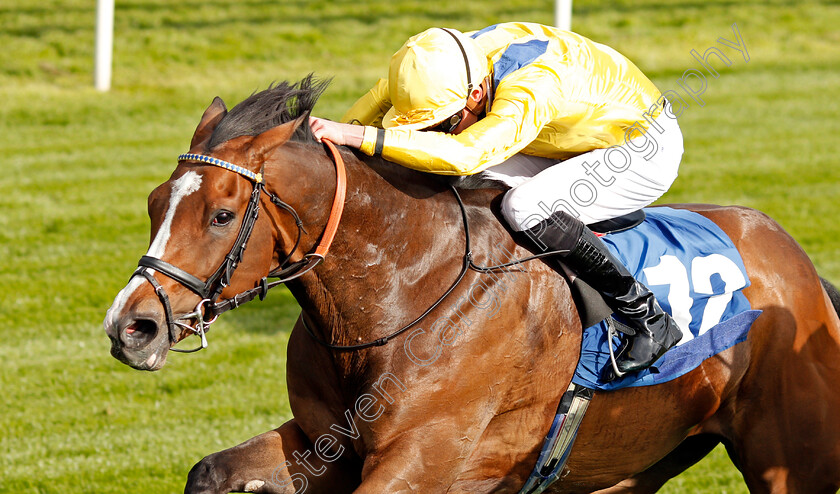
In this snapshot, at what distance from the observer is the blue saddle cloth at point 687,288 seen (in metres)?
3.53

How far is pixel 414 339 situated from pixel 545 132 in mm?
879

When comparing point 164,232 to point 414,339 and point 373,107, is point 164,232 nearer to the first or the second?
point 414,339

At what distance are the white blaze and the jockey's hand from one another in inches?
17.7

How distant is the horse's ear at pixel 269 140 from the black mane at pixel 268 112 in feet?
0.24

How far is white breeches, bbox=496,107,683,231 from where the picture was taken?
3312 millimetres

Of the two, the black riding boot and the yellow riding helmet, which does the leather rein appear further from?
the black riding boot

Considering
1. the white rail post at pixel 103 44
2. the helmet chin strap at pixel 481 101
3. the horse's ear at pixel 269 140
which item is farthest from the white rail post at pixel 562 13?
the horse's ear at pixel 269 140

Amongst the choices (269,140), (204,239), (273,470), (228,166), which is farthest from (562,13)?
(204,239)

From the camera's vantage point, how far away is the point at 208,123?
2982 millimetres

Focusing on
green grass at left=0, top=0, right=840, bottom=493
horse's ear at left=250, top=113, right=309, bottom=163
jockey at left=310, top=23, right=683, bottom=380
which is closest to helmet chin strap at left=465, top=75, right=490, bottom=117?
jockey at left=310, top=23, right=683, bottom=380

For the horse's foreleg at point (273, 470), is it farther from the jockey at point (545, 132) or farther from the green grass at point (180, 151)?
the green grass at point (180, 151)

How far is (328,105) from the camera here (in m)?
11.6

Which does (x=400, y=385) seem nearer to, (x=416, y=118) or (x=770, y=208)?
(x=416, y=118)

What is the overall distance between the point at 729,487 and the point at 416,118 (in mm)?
2684
